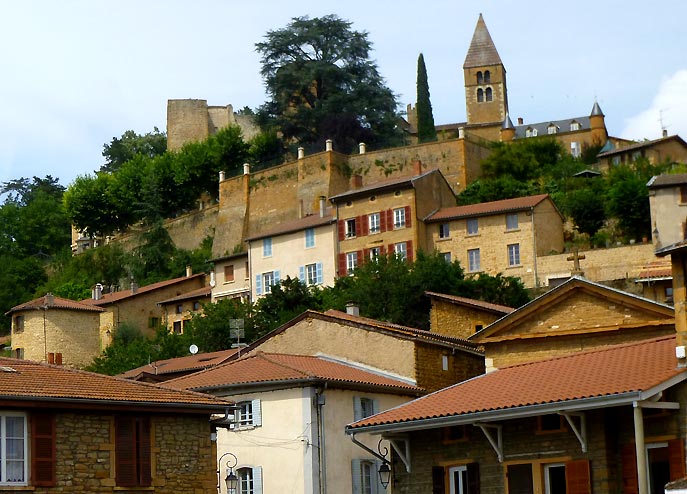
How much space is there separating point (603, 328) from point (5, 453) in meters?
15.6

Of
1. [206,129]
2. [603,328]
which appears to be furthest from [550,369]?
[206,129]

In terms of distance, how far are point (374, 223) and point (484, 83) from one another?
5878cm

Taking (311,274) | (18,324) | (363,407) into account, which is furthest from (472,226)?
(363,407)

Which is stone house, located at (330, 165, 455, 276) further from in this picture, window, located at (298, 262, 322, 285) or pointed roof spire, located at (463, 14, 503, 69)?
pointed roof spire, located at (463, 14, 503, 69)

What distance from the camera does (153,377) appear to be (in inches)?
1858

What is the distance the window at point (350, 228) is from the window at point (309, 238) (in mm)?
2192

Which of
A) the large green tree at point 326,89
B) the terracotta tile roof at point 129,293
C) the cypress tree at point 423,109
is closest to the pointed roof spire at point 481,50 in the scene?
the cypress tree at point 423,109

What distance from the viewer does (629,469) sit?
81.9ft

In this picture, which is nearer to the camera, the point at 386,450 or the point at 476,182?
the point at 386,450

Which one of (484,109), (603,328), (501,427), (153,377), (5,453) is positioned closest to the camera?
(5,453)

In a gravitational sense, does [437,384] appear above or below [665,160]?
below

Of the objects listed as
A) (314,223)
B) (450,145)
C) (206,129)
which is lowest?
(314,223)

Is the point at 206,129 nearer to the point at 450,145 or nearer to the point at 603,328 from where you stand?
the point at 450,145

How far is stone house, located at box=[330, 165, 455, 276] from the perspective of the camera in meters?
75.2
